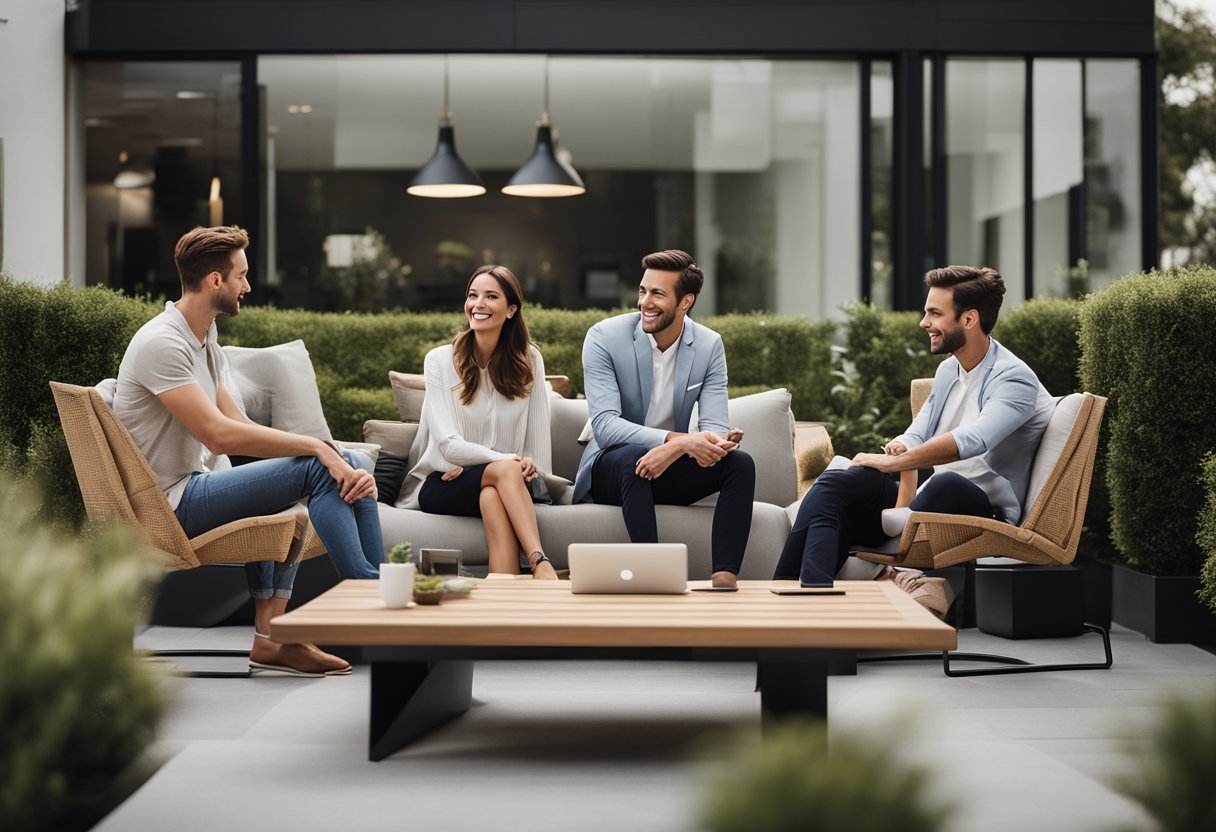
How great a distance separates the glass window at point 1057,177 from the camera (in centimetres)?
841

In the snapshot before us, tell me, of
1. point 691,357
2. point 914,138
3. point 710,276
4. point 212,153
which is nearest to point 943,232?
point 914,138

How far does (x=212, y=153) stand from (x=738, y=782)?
817 centimetres

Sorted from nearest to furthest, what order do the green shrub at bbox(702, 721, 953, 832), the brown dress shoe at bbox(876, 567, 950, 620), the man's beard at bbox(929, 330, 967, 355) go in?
the green shrub at bbox(702, 721, 953, 832) < the brown dress shoe at bbox(876, 567, 950, 620) < the man's beard at bbox(929, 330, 967, 355)

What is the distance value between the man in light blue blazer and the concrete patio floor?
2.05ft

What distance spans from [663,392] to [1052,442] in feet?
4.50

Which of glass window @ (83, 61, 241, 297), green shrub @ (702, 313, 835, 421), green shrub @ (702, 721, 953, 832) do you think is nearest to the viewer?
green shrub @ (702, 721, 953, 832)

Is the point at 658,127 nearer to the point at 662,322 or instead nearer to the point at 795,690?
the point at 662,322

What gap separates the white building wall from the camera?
26.4ft

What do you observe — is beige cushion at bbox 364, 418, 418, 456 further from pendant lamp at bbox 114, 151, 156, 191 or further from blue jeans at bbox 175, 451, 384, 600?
pendant lamp at bbox 114, 151, 156, 191

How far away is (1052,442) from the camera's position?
434 centimetres

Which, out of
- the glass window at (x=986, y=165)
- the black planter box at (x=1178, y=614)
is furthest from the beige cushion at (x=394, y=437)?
the glass window at (x=986, y=165)

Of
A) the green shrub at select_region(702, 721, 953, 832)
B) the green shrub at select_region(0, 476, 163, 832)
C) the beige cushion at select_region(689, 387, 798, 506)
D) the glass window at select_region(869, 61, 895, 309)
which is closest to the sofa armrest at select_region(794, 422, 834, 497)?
the beige cushion at select_region(689, 387, 798, 506)

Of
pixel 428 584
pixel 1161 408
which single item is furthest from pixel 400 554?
pixel 1161 408

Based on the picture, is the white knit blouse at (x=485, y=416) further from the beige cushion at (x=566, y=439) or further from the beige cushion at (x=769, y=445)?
the beige cushion at (x=769, y=445)
